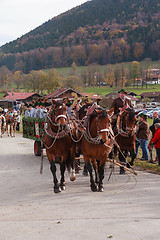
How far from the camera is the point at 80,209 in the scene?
594 cm

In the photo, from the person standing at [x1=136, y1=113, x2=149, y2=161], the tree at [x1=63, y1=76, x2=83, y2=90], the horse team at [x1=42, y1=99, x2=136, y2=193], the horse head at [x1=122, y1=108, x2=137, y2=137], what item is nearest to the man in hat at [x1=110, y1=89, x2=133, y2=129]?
the horse head at [x1=122, y1=108, x2=137, y2=137]

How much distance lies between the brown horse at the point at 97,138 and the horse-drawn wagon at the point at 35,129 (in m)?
4.52

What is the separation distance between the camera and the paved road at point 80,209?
474 cm

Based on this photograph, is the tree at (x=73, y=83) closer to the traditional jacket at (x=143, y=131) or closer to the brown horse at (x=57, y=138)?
the traditional jacket at (x=143, y=131)

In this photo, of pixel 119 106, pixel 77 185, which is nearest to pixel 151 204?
pixel 77 185

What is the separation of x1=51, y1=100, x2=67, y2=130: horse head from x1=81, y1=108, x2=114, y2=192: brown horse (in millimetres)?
611

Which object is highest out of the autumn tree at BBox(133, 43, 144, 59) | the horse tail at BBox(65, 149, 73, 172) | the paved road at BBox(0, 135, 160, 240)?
the autumn tree at BBox(133, 43, 144, 59)

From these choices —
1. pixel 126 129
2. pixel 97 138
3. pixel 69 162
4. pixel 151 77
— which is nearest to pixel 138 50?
pixel 151 77

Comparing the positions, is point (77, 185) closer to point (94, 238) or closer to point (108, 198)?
point (108, 198)

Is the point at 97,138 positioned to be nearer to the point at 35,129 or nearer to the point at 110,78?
the point at 35,129

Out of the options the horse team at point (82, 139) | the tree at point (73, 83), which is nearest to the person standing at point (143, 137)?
the horse team at point (82, 139)

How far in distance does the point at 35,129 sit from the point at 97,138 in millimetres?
5736

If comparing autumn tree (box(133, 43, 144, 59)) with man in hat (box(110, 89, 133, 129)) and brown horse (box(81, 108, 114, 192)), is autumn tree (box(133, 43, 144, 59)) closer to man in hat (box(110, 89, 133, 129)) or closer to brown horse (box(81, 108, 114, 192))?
man in hat (box(110, 89, 133, 129))

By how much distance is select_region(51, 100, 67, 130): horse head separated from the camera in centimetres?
702
